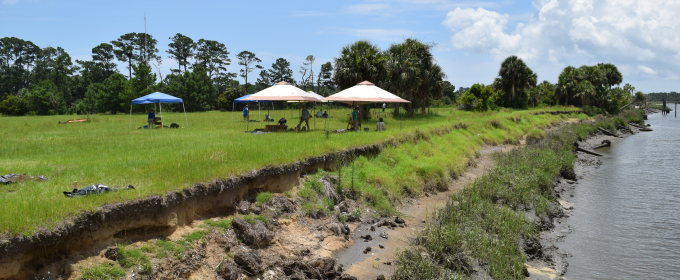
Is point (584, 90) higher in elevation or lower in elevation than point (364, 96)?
higher

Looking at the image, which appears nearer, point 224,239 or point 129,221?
point 129,221

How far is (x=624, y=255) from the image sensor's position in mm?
10445

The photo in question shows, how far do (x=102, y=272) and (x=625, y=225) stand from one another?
14.2 meters

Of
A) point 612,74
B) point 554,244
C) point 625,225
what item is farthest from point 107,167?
point 612,74

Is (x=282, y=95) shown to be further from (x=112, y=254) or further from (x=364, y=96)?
(x=112, y=254)

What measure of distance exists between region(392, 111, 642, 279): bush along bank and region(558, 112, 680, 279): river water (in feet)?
3.22

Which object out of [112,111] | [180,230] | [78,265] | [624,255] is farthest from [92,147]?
[112,111]

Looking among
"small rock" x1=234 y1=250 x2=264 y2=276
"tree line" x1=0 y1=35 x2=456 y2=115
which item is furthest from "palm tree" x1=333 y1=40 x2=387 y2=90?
"small rock" x1=234 y1=250 x2=264 y2=276

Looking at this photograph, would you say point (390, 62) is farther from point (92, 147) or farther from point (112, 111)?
point (112, 111)

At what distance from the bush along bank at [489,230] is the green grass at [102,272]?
473 centimetres

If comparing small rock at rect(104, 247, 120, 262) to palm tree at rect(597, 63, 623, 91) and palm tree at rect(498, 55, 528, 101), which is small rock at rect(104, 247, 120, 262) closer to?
palm tree at rect(498, 55, 528, 101)

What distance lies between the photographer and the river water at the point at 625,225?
9.75m

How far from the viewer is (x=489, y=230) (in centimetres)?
1058

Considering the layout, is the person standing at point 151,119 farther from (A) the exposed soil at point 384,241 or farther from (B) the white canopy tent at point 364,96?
(A) the exposed soil at point 384,241
